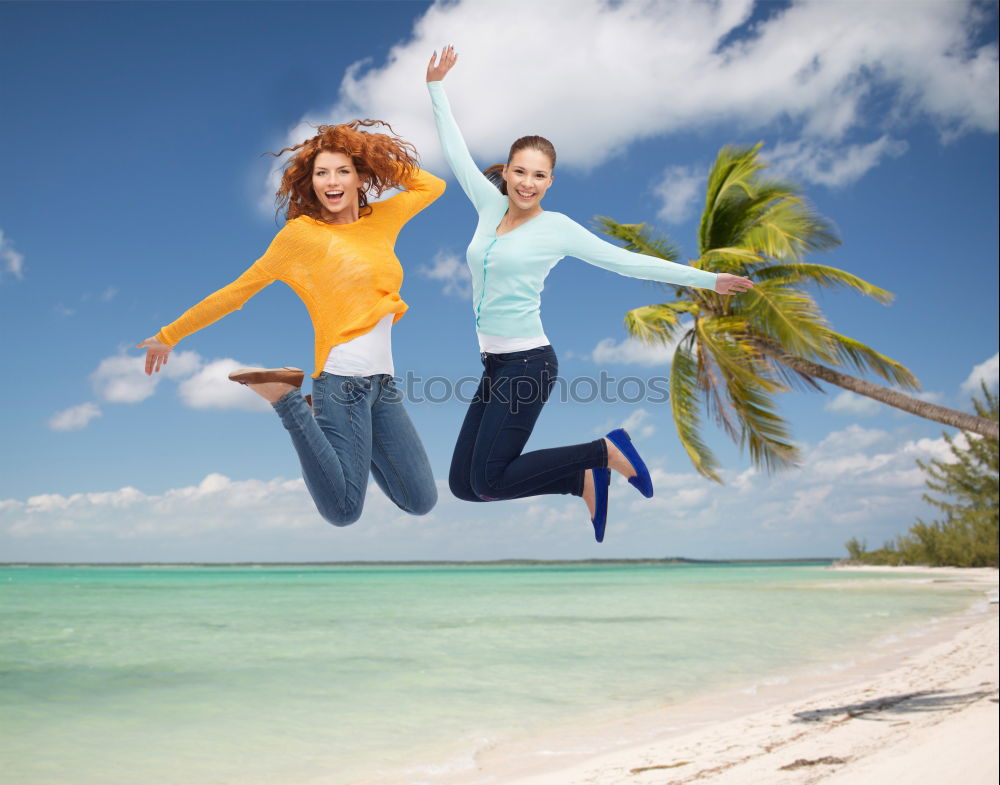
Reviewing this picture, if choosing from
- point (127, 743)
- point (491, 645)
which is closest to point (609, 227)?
point (127, 743)

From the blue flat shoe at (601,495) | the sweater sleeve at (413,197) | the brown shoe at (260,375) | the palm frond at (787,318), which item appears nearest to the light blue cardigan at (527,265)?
the sweater sleeve at (413,197)

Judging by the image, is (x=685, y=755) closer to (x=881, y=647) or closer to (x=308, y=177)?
(x=308, y=177)

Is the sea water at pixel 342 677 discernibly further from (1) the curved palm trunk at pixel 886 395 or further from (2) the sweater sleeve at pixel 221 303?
(2) the sweater sleeve at pixel 221 303

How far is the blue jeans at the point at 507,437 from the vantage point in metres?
3.10

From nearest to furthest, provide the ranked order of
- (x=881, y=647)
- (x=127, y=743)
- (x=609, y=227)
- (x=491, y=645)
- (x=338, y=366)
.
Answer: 1. (x=338, y=366)
2. (x=609, y=227)
3. (x=127, y=743)
4. (x=881, y=647)
5. (x=491, y=645)

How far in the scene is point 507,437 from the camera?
310cm

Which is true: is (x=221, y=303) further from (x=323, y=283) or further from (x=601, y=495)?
(x=601, y=495)

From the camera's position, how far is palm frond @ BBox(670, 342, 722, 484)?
9.69 meters

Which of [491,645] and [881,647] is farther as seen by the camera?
[491,645]

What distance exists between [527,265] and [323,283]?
0.79 meters

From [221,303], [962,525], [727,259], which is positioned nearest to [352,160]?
[221,303]

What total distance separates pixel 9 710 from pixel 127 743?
12.7 feet

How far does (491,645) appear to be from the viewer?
22.1m

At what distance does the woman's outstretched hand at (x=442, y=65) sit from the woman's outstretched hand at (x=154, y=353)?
1581mm
